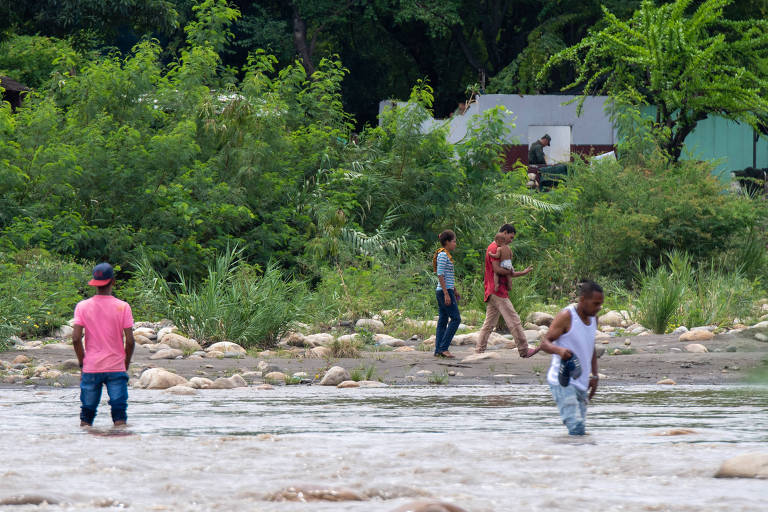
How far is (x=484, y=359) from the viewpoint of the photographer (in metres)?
13.8

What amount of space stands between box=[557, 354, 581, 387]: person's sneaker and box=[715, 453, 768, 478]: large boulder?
1.36 metres

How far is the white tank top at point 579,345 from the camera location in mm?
7465

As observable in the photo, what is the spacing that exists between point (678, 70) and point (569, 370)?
2190 cm

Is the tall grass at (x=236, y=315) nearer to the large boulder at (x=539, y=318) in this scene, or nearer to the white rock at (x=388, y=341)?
the white rock at (x=388, y=341)

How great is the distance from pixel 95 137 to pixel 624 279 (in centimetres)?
1090

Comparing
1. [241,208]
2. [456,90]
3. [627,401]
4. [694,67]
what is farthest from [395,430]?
[456,90]

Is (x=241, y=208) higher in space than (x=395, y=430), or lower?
higher

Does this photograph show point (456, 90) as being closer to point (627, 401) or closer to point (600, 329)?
point (600, 329)

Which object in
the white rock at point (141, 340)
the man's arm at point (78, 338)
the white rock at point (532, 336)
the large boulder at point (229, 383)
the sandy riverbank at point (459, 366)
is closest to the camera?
the man's arm at point (78, 338)

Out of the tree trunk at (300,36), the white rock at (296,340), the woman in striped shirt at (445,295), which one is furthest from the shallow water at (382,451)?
the tree trunk at (300,36)

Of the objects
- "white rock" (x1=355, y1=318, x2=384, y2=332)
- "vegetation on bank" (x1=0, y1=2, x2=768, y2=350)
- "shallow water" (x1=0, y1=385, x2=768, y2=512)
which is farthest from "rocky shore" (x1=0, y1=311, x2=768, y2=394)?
"shallow water" (x1=0, y1=385, x2=768, y2=512)

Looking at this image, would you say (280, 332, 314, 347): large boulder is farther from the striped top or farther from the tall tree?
the tall tree

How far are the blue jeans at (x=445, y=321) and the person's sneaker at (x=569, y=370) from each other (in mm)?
6225

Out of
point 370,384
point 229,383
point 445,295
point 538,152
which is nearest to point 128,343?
point 229,383
